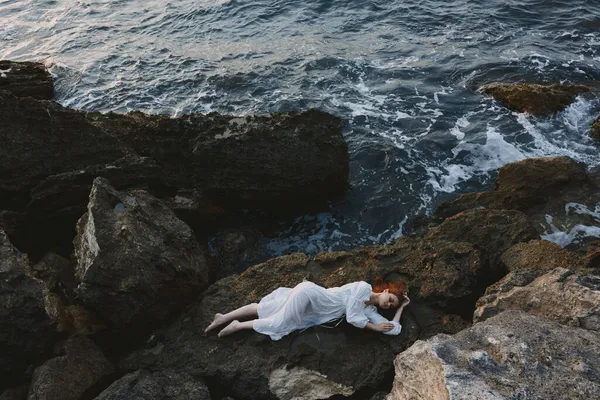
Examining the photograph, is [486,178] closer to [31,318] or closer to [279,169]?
[279,169]

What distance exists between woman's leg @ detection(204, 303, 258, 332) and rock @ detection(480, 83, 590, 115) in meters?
10.9

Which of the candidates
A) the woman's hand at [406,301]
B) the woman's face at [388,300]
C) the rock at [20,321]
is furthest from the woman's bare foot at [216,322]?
the woman's hand at [406,301]

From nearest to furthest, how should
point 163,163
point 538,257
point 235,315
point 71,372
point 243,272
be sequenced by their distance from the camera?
point 71,372 → point 235,315 → point 538,257 → point 243,272 → point 163,163

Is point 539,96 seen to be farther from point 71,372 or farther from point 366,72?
point 71,372

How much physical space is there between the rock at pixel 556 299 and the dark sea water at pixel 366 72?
404 centimetres

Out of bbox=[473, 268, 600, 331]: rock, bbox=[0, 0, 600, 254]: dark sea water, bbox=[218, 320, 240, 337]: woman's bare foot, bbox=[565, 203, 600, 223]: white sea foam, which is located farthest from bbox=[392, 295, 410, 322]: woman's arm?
bbox=[565, 203, 600, 223]: white sea foam

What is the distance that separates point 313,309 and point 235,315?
1.23 meters

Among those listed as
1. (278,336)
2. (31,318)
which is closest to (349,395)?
(278,336)

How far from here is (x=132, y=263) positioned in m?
6.94

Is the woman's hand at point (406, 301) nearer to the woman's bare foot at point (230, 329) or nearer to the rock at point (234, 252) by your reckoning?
the woman's bare foot at point (230, 329)

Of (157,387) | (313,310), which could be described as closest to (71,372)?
(157,387)

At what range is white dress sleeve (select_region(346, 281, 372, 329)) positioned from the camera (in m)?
6.83

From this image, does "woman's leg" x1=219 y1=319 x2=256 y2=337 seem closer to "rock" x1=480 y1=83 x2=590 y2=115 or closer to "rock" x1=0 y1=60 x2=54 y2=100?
"rock" x1=480 y1=83 x2=590 y2=115

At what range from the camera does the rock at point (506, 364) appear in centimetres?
405
